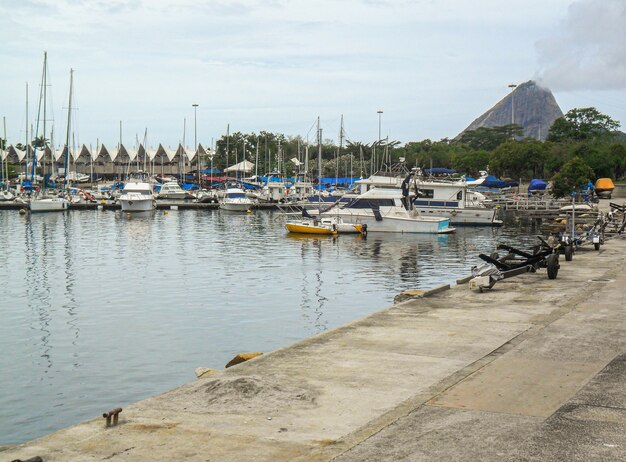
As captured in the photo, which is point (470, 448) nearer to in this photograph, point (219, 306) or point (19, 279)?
point (219, 306)

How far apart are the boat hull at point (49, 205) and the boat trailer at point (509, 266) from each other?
7114 cm

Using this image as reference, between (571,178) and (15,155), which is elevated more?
(15,155)

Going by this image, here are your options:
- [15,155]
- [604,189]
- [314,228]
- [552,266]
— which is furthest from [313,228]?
[15,155]

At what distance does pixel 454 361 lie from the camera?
14023 mm

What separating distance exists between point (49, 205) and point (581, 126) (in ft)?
317

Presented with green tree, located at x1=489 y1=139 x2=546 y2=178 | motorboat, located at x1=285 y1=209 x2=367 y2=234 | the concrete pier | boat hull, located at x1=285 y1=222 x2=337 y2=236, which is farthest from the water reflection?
green tree, located at x1=489 y1=139 x2=546 y2=178

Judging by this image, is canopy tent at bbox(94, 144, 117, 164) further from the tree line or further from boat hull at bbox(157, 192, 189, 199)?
boat hull at bbox(157, 192, 189, 199)

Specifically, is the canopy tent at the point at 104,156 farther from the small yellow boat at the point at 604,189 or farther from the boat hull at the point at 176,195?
the small yellow boat at the point at 604,189

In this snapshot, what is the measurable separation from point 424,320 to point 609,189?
8363cm

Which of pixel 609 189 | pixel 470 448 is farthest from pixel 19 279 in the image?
pixel 609 189

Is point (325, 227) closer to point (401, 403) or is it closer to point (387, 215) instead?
point (387, 215)

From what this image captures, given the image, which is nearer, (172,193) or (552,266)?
(552,266)

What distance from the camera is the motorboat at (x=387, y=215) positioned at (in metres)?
60.9

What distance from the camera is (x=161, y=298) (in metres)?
31.0
